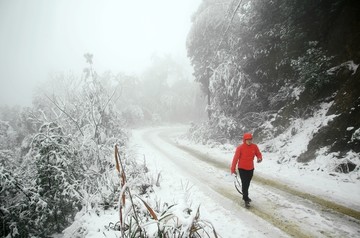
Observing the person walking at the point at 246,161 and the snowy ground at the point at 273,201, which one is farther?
the person walking at the point at 246,161

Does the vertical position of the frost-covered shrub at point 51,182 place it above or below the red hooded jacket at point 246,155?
below

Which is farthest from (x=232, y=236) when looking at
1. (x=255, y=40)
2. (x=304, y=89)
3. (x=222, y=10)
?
(x=222, y=10)

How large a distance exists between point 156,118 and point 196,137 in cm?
2292

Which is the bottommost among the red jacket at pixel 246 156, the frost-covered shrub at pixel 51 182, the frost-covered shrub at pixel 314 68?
the frost-covered shrub at pixel 51 182

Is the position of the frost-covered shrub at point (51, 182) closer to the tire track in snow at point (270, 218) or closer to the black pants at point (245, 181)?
the tire track in snow at point (270, 218)

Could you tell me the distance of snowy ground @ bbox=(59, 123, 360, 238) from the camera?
4531mm

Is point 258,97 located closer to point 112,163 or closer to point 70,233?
point 112,163

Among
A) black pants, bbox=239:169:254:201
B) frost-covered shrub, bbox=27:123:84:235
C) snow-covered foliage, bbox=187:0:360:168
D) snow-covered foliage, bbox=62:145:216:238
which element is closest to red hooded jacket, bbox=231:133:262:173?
black pants, bbox=239:169:254:201

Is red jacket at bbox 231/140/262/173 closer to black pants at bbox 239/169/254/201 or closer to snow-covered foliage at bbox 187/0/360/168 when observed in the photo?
black pants at bbox 239/169/254/201

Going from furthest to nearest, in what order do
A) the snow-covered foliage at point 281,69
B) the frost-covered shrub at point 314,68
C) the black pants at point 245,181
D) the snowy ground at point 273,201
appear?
the frost-covered shrub at point 314,68 < the snow-covered foliage at point 281,69 < the black pants at point 245,181 < the snowy ground at point 273,201

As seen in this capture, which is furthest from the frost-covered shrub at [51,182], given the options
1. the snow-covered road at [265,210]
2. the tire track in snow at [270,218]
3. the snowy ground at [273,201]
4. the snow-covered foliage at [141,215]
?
the tire track in snow at [270,218]

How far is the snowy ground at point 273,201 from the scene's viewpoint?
14.9ft

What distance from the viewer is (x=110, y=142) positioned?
8594 millimetres

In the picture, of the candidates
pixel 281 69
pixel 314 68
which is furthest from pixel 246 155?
pixel 281 69
